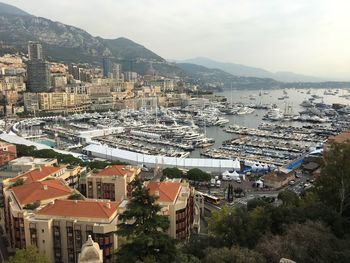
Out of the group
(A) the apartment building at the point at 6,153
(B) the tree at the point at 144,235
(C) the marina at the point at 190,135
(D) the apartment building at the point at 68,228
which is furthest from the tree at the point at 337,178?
(A) the apartment building at the point at 6,153

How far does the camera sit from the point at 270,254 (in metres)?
7.89

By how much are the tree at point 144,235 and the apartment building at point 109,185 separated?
10.3 m

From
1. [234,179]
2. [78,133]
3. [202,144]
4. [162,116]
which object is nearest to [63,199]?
[234,179]

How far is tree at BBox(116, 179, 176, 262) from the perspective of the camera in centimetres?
751

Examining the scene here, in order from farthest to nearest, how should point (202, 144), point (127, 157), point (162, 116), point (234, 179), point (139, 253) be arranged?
point (162, 116) → point (202, 144) → point (127, 157) → point (234, 179) → point (139, 253)

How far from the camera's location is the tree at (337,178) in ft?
39.4

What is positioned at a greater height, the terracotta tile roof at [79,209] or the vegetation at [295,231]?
the vegetation at [295,231]

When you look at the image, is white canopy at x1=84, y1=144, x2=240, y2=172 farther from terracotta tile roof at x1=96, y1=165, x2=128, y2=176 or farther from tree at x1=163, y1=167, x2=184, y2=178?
terracotta tile roof at x1=96, y1=165, x2=128, y2=176

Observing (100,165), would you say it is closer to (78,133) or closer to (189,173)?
(189,173)

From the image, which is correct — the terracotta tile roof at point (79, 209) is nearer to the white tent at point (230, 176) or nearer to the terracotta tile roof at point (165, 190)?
the terracotta tile roof at point (165, 190)

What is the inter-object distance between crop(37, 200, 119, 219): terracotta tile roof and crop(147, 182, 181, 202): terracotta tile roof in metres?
1.98

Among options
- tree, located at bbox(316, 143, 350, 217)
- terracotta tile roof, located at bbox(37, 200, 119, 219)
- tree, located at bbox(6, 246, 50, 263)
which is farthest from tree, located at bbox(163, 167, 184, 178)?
tree, located at bbox(6, 246, 50, 263)

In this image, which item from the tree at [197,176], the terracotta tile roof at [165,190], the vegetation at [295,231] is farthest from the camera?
the tree at [197,176]

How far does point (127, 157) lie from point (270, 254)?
2417 cm
